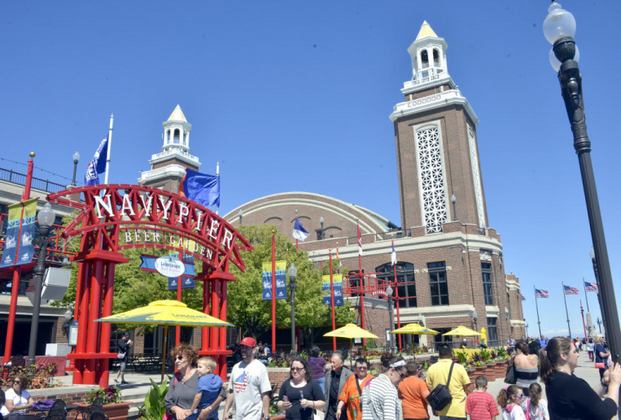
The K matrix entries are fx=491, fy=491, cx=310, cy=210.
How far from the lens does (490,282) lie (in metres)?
46.0

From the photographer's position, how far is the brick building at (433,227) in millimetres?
44594

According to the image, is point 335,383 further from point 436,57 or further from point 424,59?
point 424,59

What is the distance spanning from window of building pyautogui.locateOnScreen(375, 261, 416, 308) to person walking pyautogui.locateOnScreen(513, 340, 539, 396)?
38.0 metres

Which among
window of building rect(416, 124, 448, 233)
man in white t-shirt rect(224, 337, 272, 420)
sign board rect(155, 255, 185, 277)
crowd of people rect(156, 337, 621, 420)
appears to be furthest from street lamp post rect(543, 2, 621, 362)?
window of building rect(416, 124, 448, 233)

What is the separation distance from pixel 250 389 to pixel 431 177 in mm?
45393

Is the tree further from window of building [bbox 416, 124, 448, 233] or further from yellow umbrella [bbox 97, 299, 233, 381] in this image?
yellow umbrella [bbox 97, 299, 233, 381]

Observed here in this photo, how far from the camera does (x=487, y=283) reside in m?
45.7

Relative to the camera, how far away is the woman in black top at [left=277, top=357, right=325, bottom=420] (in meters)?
6.64

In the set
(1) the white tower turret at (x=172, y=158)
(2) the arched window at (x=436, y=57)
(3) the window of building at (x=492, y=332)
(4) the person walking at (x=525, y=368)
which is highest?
(2) the arched window at (x=436, y=57)

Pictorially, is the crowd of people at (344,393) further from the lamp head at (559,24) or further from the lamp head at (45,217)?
the lamp head at (45,217)

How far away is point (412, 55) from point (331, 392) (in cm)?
5300

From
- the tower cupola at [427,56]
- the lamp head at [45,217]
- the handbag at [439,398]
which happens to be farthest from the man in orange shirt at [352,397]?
the tower cupola at [427,56]

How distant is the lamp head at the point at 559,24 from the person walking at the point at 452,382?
15.8 ft

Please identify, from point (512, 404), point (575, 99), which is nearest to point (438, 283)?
point (512, 404)
